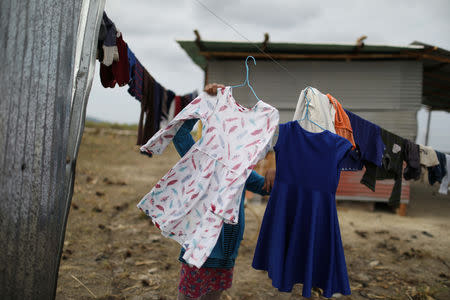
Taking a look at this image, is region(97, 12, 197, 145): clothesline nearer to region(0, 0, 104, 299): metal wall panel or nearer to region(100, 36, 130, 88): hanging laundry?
region(100, 36, 130, 88): hanging laundry

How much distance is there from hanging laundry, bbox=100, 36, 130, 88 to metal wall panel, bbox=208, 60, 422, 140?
14.7ft

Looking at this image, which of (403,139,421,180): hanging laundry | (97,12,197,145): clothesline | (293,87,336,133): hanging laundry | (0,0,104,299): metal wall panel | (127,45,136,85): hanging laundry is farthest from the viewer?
(403,139,421,180): hanging laundry

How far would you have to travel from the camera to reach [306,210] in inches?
77.0

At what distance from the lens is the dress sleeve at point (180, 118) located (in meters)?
1.80

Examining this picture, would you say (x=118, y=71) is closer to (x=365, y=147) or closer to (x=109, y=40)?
(x=109, y=40)

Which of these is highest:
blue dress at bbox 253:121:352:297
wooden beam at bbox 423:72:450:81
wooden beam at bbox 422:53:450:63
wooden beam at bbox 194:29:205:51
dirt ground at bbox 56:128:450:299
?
wooden beam at bbox 422:53:450:63

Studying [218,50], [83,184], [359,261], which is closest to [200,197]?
[359,261]

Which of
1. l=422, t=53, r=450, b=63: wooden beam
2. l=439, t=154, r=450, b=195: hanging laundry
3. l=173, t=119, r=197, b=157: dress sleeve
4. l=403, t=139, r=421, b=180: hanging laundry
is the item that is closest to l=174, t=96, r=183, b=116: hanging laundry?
l=173, t=119, r=197, b=157: dress sleeve

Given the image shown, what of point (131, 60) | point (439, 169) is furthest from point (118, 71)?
point (439, 169)

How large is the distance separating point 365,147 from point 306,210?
128 cm

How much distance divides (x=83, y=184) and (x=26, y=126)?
26.5 ft

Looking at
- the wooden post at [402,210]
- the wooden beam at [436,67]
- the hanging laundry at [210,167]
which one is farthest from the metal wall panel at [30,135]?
the wooden beam at [436,67]

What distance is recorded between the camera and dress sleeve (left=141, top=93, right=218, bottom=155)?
1.80m

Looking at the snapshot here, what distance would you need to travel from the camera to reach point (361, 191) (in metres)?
7.43
